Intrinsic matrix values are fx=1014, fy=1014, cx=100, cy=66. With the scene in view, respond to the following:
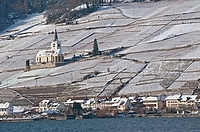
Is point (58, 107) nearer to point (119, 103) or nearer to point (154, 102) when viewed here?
point (119, 103)

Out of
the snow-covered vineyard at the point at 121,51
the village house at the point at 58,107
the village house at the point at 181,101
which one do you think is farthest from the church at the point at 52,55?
the village house at the point at 181,101

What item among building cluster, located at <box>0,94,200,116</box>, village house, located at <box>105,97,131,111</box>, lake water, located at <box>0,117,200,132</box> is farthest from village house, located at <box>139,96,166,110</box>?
lake water, located at <box>0,117,200,132</box>

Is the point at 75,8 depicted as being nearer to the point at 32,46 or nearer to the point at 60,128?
the point at 32,46

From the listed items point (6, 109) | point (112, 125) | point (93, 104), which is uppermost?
point (93, 104)

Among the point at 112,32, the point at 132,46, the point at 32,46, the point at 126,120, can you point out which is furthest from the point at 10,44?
the point at 126,120

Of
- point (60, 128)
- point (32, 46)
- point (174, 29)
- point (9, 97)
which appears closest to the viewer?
point (60, 128)

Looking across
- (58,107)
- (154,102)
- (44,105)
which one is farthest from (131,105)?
(44,105)

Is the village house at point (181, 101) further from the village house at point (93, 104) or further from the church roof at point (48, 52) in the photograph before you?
the church roof at point (48, 52)
